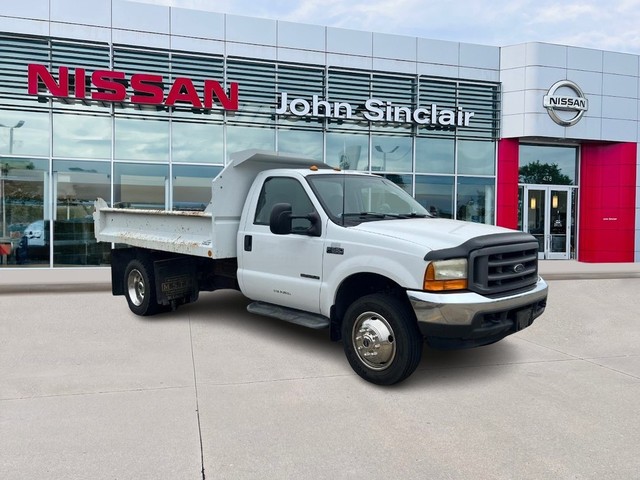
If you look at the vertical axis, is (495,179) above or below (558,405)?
above

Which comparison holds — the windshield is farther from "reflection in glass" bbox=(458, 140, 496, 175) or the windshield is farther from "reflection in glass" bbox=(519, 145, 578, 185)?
"reflection in glass" bbox=(519, 145, 578, 185)

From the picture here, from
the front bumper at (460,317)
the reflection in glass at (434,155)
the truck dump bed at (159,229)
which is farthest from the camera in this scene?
the reflection in glass at (434,155)

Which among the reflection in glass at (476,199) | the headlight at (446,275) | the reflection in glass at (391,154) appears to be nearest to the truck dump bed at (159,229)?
the headlight at (446,275)

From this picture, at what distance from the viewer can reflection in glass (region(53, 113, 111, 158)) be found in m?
13.1

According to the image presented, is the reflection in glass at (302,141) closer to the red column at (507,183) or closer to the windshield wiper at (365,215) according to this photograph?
the red column at (507,183)

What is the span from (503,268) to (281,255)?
7.76 ft

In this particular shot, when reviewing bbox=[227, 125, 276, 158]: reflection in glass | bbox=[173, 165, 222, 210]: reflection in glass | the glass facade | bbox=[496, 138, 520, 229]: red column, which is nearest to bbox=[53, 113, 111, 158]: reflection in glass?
the glass facade

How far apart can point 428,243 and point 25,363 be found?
4.30m

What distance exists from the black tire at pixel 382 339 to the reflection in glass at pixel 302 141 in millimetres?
10437

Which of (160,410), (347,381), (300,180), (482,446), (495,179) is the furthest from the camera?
(495,179)

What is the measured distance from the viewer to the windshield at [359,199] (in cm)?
541

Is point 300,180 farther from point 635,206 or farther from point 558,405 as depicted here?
point 635,206

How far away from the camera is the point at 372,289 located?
16.6ft

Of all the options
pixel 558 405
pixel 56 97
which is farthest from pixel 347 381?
pixel 56 97
